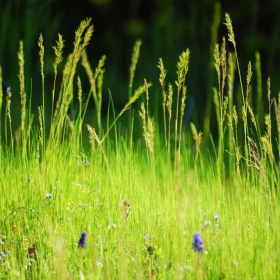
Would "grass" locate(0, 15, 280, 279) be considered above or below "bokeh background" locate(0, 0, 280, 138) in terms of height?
below

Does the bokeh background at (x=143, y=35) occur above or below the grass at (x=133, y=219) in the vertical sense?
above

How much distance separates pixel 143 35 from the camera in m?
8.31

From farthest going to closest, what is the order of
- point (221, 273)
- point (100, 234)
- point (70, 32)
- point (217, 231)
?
1. point (70, 32)
2. point (100, 234)
3. point (217, 231)
4. point (221, 273)

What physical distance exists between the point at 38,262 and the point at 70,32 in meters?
6.24

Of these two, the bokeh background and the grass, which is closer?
the grass

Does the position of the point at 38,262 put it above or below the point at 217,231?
below

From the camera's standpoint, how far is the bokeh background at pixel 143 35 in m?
7.24

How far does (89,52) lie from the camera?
858 centimetres

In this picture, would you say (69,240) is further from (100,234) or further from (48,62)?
(48,62)

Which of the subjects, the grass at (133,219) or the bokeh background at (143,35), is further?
the bokeh background at (143,35)

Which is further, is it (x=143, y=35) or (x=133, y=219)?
(x=143, y=35)

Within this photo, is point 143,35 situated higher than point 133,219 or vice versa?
point 143,35

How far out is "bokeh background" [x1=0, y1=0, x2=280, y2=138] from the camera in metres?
7.24

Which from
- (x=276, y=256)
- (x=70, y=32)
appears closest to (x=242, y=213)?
(x=276, y=256)
